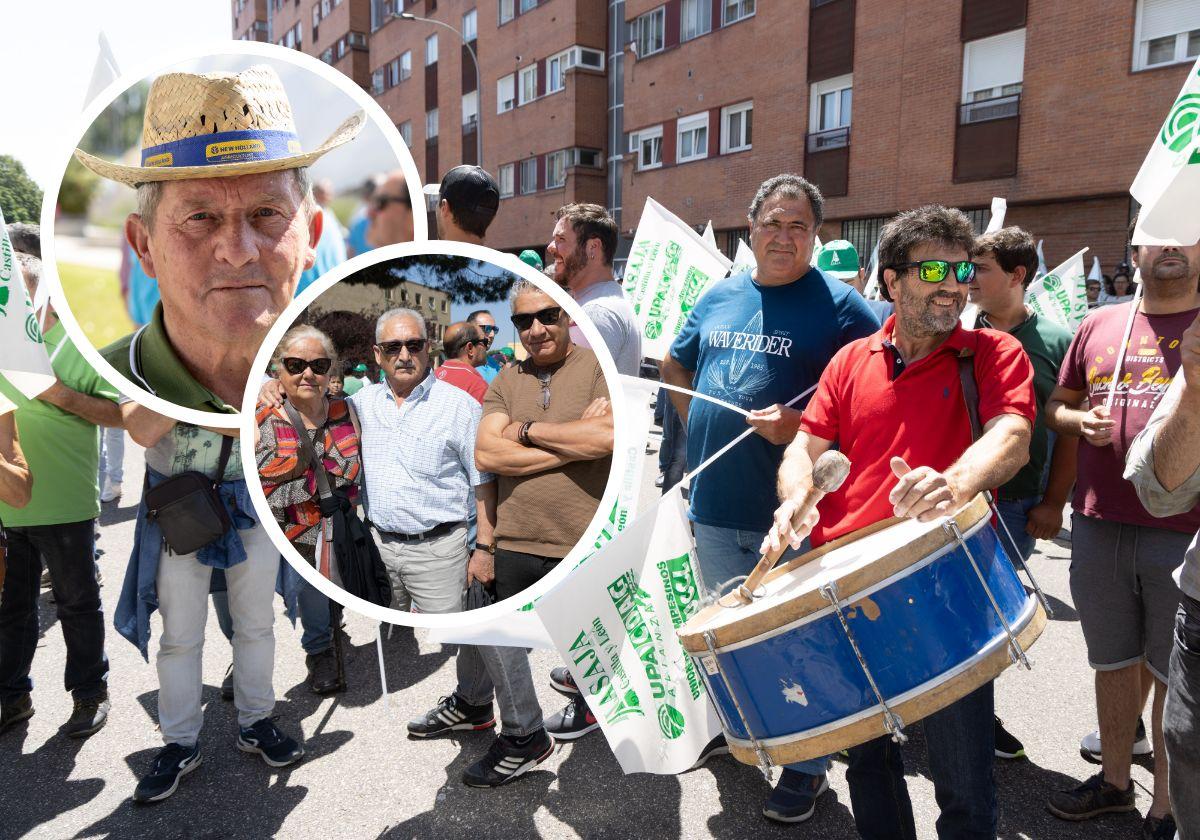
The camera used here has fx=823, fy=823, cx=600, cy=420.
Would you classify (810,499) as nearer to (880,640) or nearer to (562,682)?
(880,640)

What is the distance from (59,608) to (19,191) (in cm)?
251

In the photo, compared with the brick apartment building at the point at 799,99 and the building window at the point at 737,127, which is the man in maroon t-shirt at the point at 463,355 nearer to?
the brick apartment building at the point at 799,99

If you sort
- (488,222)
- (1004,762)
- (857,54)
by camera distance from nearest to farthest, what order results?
1. (488,222)
2. (1004,762)
3. (857,54)

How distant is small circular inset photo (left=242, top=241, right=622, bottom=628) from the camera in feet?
5.05

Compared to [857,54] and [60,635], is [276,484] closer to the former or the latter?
[60,635]

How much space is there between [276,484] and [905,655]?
1.43 meters

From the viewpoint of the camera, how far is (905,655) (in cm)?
188

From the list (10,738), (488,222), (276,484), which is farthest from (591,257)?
(10,738)

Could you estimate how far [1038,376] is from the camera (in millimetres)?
3381

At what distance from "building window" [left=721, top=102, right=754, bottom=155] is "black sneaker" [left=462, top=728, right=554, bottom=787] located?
62.7 feet

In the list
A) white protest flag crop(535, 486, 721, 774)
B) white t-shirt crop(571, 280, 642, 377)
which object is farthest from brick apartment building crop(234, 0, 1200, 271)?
white protest flag crop(535, 486, 721, 774)

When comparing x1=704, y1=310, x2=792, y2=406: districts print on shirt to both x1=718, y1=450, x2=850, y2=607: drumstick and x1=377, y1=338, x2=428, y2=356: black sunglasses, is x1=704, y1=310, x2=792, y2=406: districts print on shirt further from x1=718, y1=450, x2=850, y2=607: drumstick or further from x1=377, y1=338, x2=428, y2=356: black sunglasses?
x1=377, y1=338, x2=428, y2=356: black sunglasses

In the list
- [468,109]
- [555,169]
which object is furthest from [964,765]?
[468,109]

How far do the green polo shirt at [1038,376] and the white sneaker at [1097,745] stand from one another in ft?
3.16
